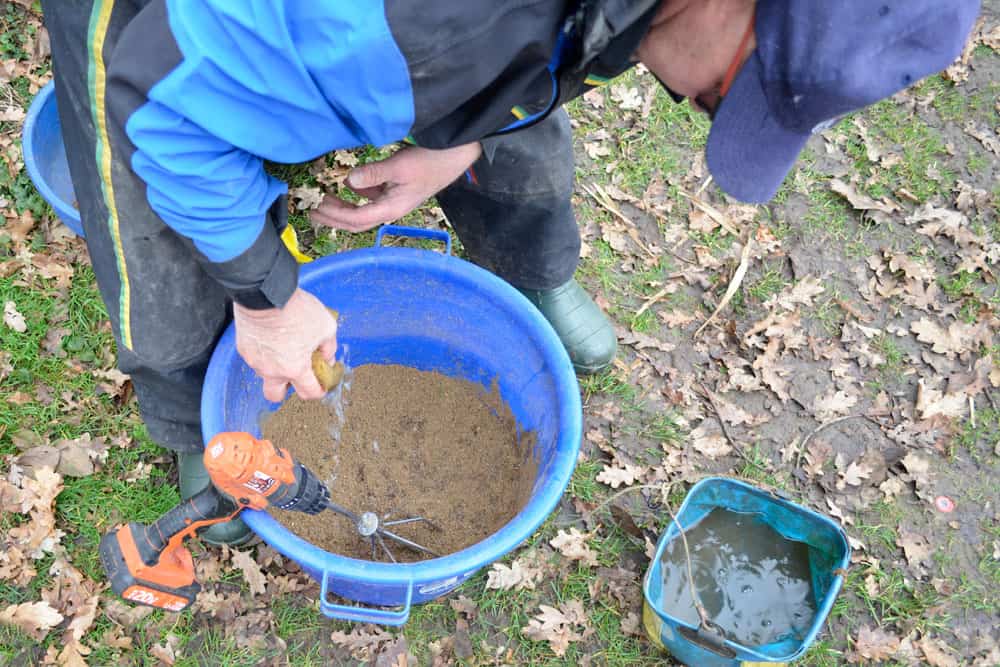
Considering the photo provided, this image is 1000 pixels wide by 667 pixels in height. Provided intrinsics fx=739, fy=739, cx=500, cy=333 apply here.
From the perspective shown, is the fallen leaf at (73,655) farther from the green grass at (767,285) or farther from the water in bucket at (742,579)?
the green grass at (767,285)

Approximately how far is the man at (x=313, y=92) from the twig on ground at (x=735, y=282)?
1551 millimetres

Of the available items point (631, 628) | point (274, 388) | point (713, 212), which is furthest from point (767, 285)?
point (274, 388)

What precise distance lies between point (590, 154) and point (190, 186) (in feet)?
7.99

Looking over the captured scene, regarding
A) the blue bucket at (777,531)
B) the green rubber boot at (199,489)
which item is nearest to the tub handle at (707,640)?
the blue bucket at (777,531)

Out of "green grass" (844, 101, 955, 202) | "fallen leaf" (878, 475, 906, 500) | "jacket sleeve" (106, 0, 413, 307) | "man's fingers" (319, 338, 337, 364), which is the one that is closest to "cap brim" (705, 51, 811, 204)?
"jacket sleeve" (106, 0, 413, 307)

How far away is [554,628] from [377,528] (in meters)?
0.72

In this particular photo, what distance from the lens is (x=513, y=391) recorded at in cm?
229

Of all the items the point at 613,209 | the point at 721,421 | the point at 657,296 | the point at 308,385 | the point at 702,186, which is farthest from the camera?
the point at 702,186

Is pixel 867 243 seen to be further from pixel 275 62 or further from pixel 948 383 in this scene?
pixel 275 62

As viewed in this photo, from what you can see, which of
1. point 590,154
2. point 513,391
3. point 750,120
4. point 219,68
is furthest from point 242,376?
point 590,154

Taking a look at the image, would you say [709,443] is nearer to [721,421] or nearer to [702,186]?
[721,421]

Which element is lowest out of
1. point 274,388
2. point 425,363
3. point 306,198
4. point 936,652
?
point 936,652

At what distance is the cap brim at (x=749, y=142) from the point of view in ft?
4.37

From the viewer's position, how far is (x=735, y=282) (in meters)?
3.17
